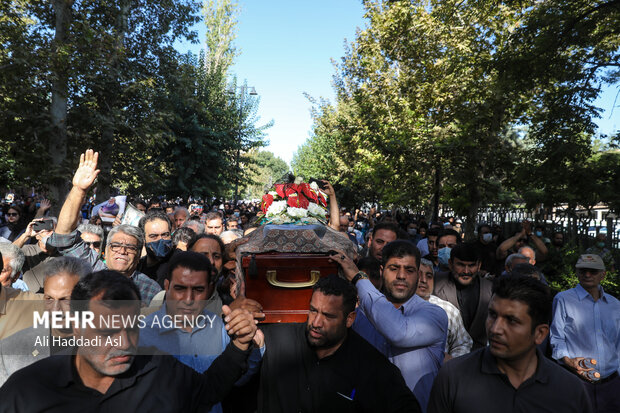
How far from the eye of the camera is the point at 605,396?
13.2 feet

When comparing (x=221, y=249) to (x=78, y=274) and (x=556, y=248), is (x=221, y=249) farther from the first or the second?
(x=556, y=248)

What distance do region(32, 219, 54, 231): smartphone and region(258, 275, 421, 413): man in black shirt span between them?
328cm

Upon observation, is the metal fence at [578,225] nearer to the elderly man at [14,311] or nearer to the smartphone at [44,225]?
the smartphone at [44,225]

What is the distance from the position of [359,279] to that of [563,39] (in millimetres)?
9166

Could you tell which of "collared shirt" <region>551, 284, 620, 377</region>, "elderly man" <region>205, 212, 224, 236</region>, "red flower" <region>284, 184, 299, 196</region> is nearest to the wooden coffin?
"red flower" <region>284, 184, 299, 196</region>

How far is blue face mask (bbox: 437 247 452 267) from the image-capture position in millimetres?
5875

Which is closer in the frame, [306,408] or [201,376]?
[201,376]

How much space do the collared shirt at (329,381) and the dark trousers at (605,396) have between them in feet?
8.13

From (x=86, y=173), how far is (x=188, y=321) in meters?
1.73

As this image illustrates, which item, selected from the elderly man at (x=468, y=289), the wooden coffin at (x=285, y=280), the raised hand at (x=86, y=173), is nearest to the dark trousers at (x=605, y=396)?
the elderly man at (x=468, y=289)

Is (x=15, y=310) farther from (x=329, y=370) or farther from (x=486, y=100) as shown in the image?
(x=486, y=100)

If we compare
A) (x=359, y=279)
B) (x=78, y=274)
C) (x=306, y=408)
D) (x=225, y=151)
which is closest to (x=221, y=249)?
(x=78, y=274)

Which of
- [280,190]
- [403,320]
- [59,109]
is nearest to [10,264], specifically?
[280,190]

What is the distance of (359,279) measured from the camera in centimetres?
289
